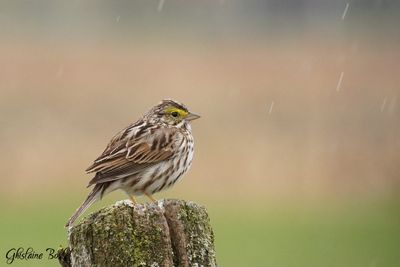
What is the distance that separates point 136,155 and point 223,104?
13.8 meters

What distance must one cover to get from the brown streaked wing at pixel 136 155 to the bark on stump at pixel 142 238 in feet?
8.98

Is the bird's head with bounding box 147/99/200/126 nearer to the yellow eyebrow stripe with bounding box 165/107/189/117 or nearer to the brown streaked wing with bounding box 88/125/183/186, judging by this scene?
the yellow eyebrow stripe with bounding box 165/107/189/117

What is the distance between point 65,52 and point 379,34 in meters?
9.46

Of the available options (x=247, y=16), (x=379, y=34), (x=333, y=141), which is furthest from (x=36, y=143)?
(x=247, y=16)

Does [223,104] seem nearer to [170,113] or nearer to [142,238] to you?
[170,113]

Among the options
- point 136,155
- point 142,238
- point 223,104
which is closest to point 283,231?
point 223,104

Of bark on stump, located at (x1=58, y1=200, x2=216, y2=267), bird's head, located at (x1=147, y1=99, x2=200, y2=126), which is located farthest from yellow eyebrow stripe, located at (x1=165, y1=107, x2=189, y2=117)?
bark on stump, located at (x1=58, y1=200, x2=216, y2=267)

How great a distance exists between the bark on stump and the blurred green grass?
26.5ft

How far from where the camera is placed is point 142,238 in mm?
5059

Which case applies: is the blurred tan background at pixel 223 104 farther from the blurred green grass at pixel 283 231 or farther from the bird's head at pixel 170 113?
the bird's head at pixel 170 113

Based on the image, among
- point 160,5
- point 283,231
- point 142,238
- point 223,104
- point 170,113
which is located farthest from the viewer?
point 160,5

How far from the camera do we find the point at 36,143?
66.7 ft

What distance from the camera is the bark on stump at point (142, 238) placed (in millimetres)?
5023

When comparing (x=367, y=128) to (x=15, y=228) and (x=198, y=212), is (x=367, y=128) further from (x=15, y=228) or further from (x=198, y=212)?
(x=198, y=212)
